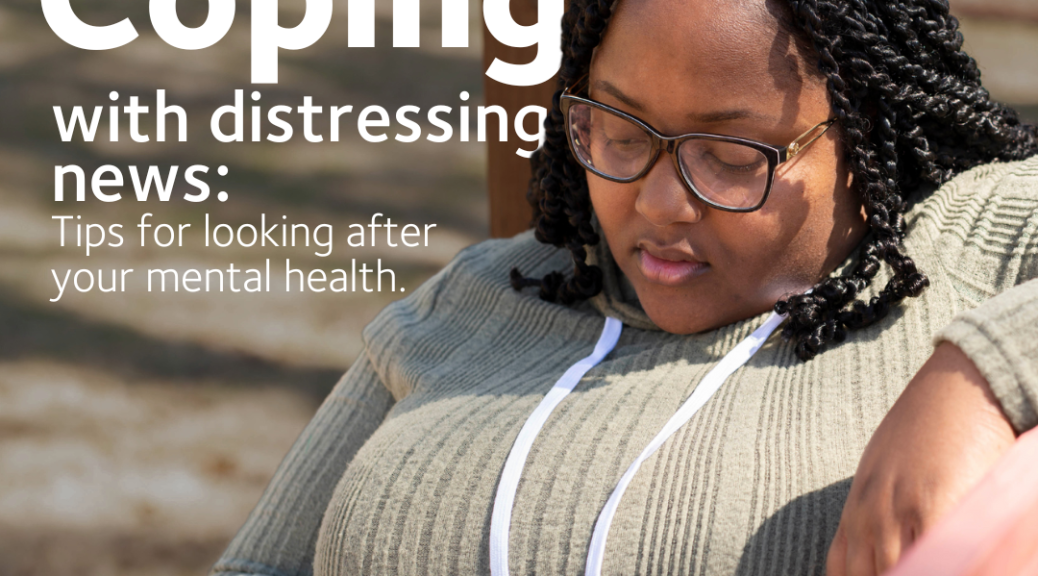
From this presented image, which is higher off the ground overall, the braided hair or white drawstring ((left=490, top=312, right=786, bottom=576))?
the braided hair

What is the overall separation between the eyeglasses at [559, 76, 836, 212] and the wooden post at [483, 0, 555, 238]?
0.78 m

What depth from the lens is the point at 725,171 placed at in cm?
114

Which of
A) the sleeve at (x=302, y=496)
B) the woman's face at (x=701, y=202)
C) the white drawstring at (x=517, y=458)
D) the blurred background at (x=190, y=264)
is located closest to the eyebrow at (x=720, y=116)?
the woman's face at (x=701, y=202)

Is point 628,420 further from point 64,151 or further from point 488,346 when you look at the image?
point 64,151

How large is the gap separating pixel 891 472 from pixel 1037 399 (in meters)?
0.13

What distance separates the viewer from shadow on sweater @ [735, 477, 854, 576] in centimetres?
98

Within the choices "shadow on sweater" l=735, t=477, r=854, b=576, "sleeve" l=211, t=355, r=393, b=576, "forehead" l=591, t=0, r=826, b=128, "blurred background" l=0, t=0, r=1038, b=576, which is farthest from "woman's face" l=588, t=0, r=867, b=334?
"blurred background" l=0, t=0, r=1038, b=576

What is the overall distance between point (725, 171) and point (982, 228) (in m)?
0.32

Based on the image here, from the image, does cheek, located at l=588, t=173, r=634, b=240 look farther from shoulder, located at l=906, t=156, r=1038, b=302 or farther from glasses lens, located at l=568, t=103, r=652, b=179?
shoulder, located at l=906, t=156, r=1038, b=302

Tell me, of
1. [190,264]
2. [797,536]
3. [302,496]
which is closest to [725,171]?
[797,536]

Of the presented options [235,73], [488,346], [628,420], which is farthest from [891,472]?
[235,73]

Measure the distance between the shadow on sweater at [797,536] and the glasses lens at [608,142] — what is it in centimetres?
45

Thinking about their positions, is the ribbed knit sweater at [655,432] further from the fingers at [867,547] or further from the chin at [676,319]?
the fingers at [867,547]

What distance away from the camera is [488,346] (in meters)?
1.49
